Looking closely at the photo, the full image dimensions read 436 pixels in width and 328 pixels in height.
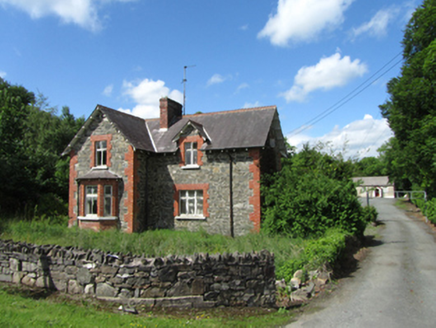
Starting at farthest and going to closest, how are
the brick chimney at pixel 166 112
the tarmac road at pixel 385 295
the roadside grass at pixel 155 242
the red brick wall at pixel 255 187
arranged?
the brick chimney at pixel 166 112, the red brick wall at pixel 255 187, the roadside grass at pixel 155 242, the tarmac road at pixel 385 295

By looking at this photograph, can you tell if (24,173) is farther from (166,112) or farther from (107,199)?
(166,112)

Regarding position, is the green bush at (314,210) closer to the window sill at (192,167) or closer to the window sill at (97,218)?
the window sill at (192,167)

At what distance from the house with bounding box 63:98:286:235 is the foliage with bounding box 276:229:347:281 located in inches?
260

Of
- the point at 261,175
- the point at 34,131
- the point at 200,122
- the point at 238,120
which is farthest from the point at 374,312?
the point at 34,131

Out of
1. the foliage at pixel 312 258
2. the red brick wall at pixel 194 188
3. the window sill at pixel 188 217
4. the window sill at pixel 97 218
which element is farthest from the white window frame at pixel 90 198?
the foliage at pixel 312 258

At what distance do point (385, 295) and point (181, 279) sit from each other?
6127 mm

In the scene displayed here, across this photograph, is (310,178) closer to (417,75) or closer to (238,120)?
(238,120)

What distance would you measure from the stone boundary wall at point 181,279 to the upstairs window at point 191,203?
1103 cm

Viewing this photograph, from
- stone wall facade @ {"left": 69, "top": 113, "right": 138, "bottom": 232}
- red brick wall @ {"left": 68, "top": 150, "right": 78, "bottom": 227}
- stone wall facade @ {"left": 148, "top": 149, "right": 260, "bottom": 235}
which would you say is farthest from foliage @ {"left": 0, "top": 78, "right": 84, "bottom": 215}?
stone wall facade @ {"left": 148, "top": 149, "right": 260, "bottom": 235}

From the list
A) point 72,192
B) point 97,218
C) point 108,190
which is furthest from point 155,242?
point 72,192

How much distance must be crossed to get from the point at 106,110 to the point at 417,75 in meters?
23.9

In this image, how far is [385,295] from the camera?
31.0 ft

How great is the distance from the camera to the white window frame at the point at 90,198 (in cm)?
1995

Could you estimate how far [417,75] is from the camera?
82.9ft
